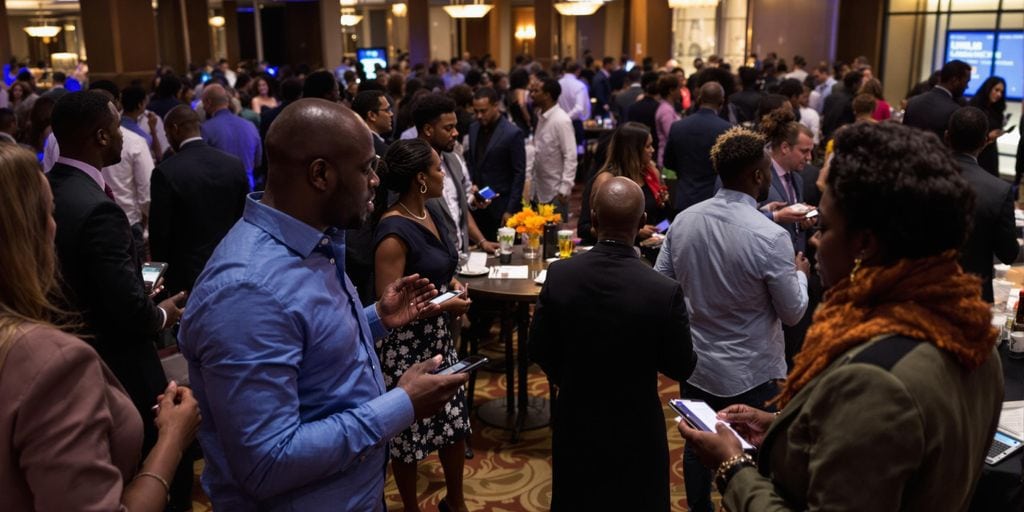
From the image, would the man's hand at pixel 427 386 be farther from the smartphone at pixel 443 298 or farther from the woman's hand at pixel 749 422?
the woman's hand at pixel 749 422

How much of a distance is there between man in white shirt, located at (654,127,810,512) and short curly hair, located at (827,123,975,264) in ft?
5.41

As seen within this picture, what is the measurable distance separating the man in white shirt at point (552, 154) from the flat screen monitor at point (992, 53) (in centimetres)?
968

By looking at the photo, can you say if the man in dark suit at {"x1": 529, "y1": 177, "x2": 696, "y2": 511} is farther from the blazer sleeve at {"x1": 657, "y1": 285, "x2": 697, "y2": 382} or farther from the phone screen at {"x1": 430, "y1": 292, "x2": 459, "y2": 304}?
the phone screen at {"x1": 430, "y1": 292, "x2": 459, "y2": 304}

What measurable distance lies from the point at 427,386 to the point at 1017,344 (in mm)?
2367

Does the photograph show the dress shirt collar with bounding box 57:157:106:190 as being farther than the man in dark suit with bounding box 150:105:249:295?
No

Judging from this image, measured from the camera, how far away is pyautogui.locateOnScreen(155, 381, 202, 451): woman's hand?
163cm

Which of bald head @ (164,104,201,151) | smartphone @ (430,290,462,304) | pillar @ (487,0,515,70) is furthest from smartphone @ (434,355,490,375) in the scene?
pillar @ (487,0,515,70)

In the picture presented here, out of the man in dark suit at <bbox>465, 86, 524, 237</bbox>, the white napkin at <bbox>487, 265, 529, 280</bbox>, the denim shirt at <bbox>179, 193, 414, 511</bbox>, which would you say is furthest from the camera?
the man in dark suit at <bbox>465, 86, 524, 237</bbox>

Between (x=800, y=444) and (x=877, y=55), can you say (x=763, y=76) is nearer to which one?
(x=877, y=55)

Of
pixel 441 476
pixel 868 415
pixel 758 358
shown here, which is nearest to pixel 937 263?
pixel 868 415

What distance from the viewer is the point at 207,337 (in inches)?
64.2

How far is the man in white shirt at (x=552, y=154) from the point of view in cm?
671

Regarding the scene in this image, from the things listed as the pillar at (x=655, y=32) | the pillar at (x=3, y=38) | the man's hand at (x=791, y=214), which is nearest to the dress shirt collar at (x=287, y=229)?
the man's hand at (x=791, y=214)

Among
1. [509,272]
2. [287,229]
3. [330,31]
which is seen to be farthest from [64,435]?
[330,31]
